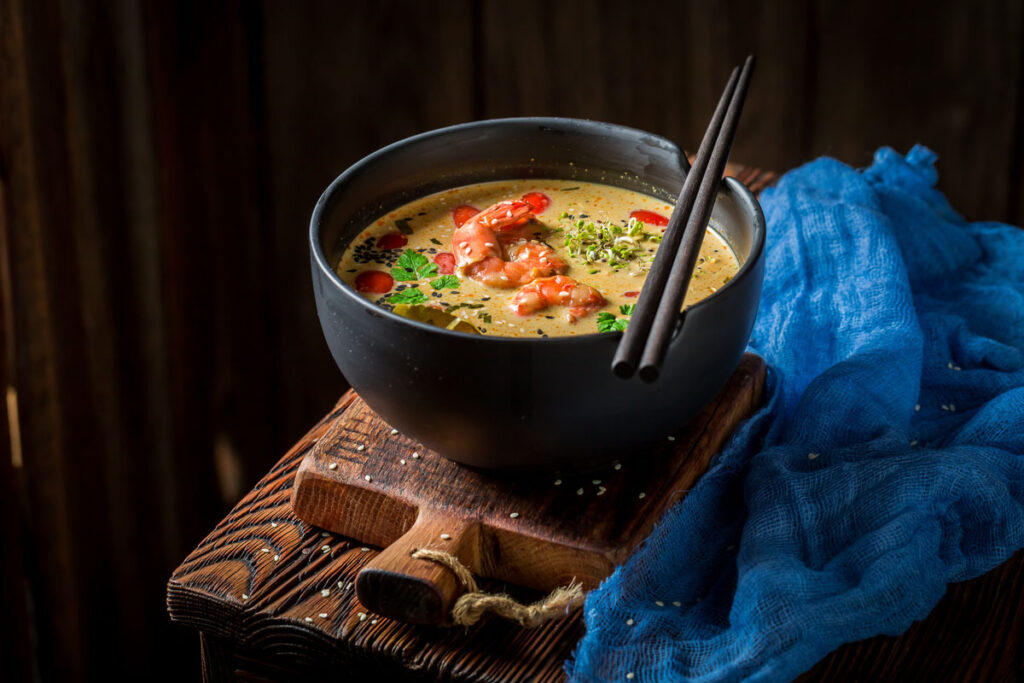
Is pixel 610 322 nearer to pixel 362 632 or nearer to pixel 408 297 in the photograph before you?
pixel 408 297

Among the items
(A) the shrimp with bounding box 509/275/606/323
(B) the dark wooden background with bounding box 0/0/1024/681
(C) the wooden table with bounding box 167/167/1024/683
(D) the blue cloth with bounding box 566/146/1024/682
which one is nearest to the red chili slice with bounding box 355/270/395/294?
(A) the shrimp with bounding box 509/275/606/323

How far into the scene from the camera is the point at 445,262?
53.9 inches

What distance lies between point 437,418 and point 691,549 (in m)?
0.30

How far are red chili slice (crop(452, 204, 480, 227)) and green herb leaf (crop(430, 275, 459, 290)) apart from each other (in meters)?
0.14

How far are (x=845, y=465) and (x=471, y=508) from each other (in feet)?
1.31

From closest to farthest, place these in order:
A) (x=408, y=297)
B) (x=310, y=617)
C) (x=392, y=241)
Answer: (x=310, y=617), (x=408, y=297), (x=392, y=241)

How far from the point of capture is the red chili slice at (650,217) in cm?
144

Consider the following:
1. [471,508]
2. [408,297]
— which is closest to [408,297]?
[408,297]

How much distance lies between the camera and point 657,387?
3.71 feet

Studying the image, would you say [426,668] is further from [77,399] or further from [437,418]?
[77,399]

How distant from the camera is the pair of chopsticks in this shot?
3.25ft

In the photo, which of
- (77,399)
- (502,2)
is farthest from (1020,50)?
(77,399)

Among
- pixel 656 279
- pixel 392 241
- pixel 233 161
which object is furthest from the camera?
pixel 233 161

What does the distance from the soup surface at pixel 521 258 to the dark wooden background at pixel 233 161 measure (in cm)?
90
